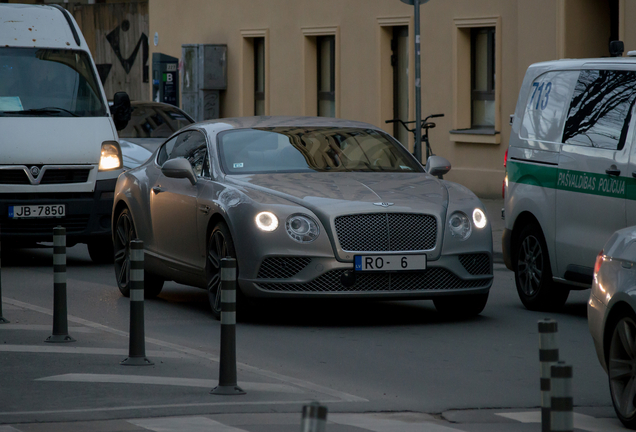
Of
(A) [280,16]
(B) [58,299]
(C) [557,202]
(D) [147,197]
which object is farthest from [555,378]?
(A) [280,16]

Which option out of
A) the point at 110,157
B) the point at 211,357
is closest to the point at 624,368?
the point at 211,357

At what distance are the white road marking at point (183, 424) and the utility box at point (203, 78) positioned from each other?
75.3 feet

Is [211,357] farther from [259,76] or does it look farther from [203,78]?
[259,76]

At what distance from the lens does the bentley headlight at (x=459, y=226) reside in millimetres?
9523

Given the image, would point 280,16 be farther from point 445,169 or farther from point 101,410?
point 101,410

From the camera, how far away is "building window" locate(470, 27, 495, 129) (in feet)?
71.5

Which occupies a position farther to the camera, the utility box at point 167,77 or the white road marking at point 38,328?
the utility box at point 167,77

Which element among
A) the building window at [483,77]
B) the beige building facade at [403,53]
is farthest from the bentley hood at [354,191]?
the building window at [483,77]

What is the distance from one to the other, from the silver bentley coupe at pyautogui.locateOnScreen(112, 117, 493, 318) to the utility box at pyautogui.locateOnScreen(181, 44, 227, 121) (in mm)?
18053

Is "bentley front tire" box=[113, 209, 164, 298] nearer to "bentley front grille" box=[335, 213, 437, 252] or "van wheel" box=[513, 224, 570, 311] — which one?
"bentley front grille" box=[335, 213, 437, 252]

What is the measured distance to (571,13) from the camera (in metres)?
19.1

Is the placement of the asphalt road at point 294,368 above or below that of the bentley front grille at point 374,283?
below

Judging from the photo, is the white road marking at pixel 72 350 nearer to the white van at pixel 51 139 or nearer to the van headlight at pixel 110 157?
the white van at pixel 51 139

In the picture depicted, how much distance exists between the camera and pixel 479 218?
382 inches
